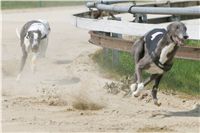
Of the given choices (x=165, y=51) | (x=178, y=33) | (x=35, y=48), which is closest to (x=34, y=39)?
(x=35, y=48)

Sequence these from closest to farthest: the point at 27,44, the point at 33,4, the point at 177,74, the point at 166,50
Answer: the point at 166,50 < the point at 177,74 < the point at 27,44 < the point at 33,4

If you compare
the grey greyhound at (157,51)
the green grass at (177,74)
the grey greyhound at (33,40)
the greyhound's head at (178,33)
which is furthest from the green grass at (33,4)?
the greyhound's head at (178,33)

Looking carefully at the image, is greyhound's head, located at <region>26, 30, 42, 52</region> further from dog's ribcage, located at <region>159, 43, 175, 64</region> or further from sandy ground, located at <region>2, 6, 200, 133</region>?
dog's ribcage, located at <region>159, 43, 175, 64</region>

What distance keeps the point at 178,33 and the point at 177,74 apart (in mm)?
1964

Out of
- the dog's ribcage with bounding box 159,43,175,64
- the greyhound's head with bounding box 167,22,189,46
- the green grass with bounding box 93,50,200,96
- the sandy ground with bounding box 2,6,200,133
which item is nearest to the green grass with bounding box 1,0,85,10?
the sandy ground with bounding box 2,6,200,133

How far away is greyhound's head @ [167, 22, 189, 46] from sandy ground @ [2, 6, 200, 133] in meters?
0.85

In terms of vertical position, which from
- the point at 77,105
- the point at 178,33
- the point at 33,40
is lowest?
the point at 77,105

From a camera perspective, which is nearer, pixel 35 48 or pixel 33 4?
pixel 35 48

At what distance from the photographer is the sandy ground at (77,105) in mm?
6262

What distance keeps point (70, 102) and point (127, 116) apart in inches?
42.1

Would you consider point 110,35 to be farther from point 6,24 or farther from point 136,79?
point 6,24

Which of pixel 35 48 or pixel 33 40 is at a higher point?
pixel 33 40

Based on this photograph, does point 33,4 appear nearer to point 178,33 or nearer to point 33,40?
point 33,40

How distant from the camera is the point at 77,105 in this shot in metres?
7.29
